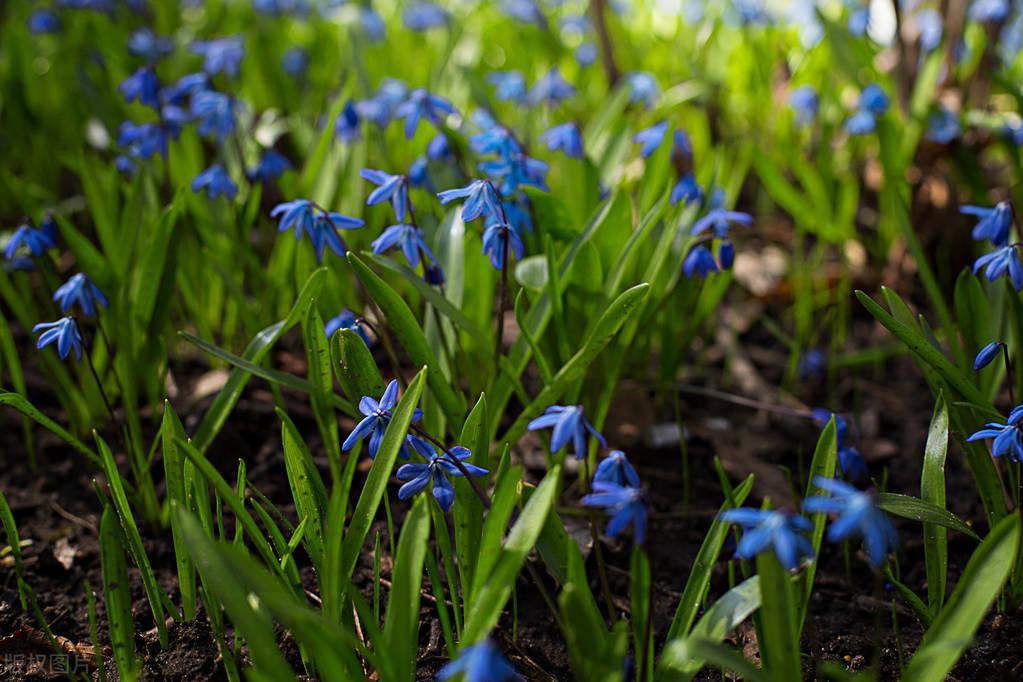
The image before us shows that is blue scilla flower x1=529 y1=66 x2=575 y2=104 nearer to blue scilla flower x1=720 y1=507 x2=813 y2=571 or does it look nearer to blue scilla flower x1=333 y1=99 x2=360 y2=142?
blue scilla flower x1=333 y1=99 x2=360 y2=142

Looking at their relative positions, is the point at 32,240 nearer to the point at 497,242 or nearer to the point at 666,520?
the point at 497,242

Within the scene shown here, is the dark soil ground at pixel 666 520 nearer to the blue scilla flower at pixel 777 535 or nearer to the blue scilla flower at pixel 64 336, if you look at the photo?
the blue scilla flower at pixel 777 535

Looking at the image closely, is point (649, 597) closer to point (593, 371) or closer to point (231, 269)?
point (593, 371)

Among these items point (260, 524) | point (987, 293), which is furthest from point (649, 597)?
point (987, 293)

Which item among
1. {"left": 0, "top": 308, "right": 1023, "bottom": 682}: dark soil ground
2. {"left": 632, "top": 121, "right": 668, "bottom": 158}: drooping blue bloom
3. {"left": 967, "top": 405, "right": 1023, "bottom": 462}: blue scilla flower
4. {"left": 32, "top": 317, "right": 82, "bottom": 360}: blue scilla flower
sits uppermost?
{"left": 632, "top": 121, "right": 668, "bottom": 158}: drooping blue bloom

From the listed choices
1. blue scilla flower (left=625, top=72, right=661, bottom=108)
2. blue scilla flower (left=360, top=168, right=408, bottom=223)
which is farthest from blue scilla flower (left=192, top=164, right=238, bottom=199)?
blue scilla flower (left=625, top=72, right=661, bottom=108)

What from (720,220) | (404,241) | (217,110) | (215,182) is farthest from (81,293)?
(720,220)
